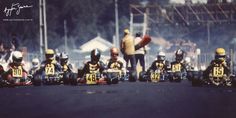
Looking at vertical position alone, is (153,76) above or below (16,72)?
below

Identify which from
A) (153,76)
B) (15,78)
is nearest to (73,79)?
(15,78)

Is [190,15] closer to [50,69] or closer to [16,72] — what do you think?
[50,69]

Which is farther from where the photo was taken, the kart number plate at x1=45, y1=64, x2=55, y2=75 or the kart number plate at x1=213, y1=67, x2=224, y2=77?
the kart number plate at x1=45, y1=64, x2=55, y2=75

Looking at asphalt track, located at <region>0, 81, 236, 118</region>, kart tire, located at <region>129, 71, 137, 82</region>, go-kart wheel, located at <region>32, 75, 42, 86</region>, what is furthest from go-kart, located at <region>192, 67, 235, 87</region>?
go-kart wheel, located at <region>32, 75, 42, 86</region>

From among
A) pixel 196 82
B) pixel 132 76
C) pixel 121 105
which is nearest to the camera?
pixel 121 105

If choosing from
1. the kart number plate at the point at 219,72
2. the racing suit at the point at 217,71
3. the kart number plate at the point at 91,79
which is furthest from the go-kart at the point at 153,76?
the kart number plate at the point at 219,72

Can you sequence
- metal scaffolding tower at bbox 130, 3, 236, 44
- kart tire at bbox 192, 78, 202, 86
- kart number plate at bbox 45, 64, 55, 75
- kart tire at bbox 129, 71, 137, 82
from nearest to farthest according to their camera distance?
kart tire at bbox 192, 78, 202, 86 < kart number plate at bbox 45, 64, 55, 75 < kart tire at bbox 129, 71, 137, 82 < metal scaffolding tower at bbox 130, 3, 236, 44

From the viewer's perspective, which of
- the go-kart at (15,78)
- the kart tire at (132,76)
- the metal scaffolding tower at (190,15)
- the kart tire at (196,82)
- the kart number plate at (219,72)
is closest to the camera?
the kart number plate at (219,72)

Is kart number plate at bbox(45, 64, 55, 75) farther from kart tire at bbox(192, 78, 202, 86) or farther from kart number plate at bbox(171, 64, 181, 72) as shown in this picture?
kart number plate at bbox(171, 64, 181, 72)

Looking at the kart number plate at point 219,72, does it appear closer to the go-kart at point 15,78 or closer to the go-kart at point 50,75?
the go-kart at point 50,75

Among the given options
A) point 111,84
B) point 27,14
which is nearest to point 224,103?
point 111,84

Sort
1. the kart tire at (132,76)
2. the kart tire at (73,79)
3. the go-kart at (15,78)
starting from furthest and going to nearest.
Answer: the kart tire at (132,76) → the go-kart at (15,78) → the kart tire at (73,79)

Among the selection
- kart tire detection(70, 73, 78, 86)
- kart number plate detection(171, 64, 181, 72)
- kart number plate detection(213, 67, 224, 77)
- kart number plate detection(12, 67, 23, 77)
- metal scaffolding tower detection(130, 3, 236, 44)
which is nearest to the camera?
kart number plate detection(213, 67, 224, 77)

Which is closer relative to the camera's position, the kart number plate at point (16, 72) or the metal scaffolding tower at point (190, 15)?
the kart number plate at point (16, 72)
